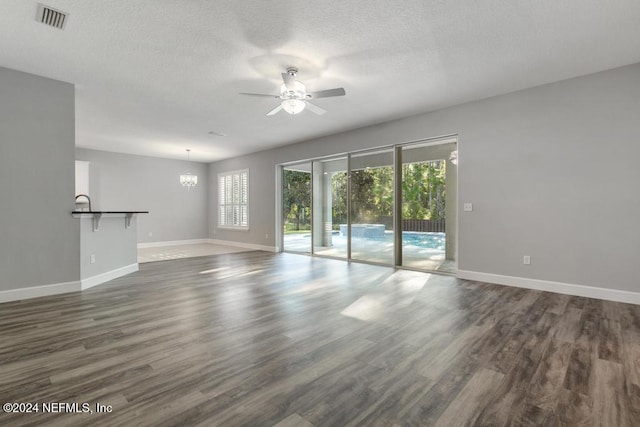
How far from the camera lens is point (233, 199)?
973 cm

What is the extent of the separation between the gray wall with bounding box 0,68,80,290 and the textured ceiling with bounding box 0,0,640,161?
1.07ft

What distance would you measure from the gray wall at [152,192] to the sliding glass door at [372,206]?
6328 mm

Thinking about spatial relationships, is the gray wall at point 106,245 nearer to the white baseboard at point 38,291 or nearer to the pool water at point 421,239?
the white baseboard at point 38,291

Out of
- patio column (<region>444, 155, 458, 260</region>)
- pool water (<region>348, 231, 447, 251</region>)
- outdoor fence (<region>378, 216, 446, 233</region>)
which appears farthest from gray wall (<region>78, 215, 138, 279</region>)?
patio column (<region>444, 155, 458, 260</region>)

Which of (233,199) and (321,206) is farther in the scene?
(233,199)

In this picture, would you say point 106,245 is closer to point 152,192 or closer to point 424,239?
point 152,192

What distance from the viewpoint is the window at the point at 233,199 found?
9.32 meters

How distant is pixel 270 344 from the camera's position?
244 cm

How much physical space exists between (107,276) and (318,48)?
457 centimetres

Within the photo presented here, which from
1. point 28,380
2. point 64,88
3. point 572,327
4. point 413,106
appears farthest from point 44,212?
point 572,327

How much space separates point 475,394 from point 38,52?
5140mm

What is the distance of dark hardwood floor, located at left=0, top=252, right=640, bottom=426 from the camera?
1618 mm

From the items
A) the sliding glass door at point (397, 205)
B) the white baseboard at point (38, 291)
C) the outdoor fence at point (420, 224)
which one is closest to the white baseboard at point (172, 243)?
the white baseboard at point (38, 291)

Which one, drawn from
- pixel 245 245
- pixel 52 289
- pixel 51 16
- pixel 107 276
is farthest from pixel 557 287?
pixel 245 245
